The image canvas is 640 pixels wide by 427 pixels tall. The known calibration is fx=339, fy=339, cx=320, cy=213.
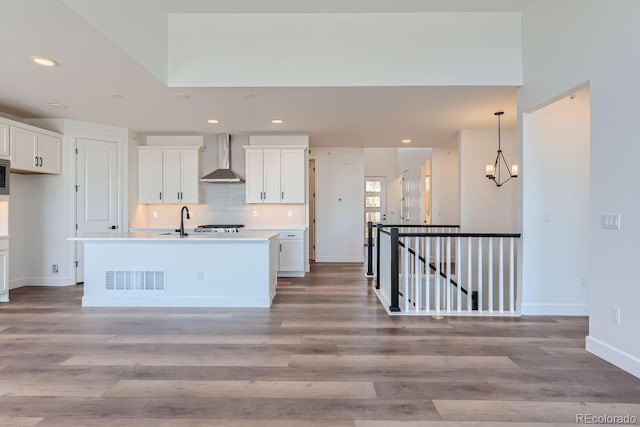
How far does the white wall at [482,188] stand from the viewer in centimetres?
593

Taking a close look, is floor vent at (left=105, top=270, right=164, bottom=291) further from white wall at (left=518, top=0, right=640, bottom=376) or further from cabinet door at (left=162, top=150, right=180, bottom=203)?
white wall at (left=518, top=0, right=640, bottom=376)

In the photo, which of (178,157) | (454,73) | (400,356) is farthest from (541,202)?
(178,157)

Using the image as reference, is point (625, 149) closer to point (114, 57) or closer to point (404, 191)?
point (114, 57)

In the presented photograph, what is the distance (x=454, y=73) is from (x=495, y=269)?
3.69 metres

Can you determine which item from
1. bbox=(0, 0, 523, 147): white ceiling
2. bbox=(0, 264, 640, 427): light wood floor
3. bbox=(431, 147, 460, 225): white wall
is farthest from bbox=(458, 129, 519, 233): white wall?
bbox=(0, 264, 640, 427): light wood floor

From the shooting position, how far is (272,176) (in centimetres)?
618

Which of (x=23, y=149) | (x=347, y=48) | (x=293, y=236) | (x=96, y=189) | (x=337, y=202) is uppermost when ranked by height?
(x=347, y=48)

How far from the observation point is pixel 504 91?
398 cm

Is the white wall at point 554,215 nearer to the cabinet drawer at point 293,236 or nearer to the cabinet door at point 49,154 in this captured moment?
the cabinet drawer at point 293,236

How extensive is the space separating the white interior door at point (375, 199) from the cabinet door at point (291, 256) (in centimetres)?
540

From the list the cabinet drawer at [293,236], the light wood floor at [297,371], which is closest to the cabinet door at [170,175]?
the cabinet drawer at [293,236]

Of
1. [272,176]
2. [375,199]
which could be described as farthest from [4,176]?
[375,199]

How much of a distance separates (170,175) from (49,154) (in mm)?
1748

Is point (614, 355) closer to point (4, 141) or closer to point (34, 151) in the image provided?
point (4, 141)
